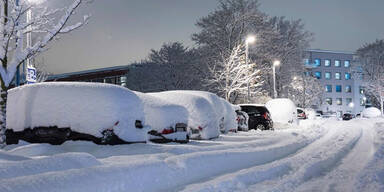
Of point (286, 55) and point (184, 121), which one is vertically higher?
point (286, 55)

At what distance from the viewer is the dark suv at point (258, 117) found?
2064 centimetres

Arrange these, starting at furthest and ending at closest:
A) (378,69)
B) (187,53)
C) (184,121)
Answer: (378,69) < (187,53) < (184,121)

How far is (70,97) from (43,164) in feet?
10.8

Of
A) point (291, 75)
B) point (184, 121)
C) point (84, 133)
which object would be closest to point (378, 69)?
point (291, 75)

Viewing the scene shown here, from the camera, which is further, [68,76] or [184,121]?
[68,76]

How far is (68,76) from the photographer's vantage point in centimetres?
8069

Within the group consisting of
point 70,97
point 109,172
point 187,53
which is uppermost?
point 187,53

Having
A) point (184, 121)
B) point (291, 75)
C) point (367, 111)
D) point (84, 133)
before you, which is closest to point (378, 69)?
point (367, 111)

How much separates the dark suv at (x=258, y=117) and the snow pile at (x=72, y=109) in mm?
12493

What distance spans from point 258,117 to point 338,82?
73079mm

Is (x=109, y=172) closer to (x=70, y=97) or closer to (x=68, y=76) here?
(x=70, y=97)

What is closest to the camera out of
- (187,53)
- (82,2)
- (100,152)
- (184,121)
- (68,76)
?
(100,152)

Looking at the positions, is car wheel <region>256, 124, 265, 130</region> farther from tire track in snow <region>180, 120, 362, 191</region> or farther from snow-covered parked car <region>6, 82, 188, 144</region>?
snow-covered parked car <region>6, 82, 188, 144</region>

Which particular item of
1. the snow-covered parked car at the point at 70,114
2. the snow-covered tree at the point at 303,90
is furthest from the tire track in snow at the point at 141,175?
the snow-covered tree at the point at 303,90
